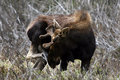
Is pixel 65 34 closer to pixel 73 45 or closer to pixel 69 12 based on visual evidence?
pixel 73 45

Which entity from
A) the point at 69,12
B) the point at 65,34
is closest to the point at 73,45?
the point at 65,34

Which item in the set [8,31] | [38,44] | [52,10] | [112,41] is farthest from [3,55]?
[52,10]

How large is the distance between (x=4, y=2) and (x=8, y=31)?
76.6 inches

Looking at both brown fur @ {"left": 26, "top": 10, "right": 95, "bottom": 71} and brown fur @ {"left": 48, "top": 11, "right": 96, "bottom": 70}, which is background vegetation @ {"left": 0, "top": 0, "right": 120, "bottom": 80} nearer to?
brown fur @ {"left": 48, "top": 11, "right": 96, "bottom": 70}

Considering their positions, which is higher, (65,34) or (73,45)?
(65,34)

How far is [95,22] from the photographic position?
10.3 m

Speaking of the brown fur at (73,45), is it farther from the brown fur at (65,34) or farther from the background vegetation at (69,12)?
the background vegetation at (69,12)

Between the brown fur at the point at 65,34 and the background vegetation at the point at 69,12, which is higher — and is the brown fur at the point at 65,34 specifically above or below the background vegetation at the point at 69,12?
above

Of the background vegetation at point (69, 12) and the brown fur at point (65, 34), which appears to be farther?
the background vegetation at point (69, 12)

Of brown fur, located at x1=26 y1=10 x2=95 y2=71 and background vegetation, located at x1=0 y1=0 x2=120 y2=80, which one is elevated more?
brown fur, located at x1=26 y1=10 x2=95 y2=71

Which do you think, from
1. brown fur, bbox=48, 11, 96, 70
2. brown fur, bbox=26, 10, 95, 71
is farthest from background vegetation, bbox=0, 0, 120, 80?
A: brown fur, bbox=26, 10, 95, 71

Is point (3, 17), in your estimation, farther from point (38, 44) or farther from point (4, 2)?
point (38, 44)

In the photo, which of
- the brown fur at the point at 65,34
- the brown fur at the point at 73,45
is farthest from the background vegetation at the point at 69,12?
the brown fur at the point at 65,34

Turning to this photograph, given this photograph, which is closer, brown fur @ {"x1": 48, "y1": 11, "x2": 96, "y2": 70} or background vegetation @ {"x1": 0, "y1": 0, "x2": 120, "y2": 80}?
brown fur @ {"x1": 48, "y1": 11, "x2": 96, "y2": 70}
